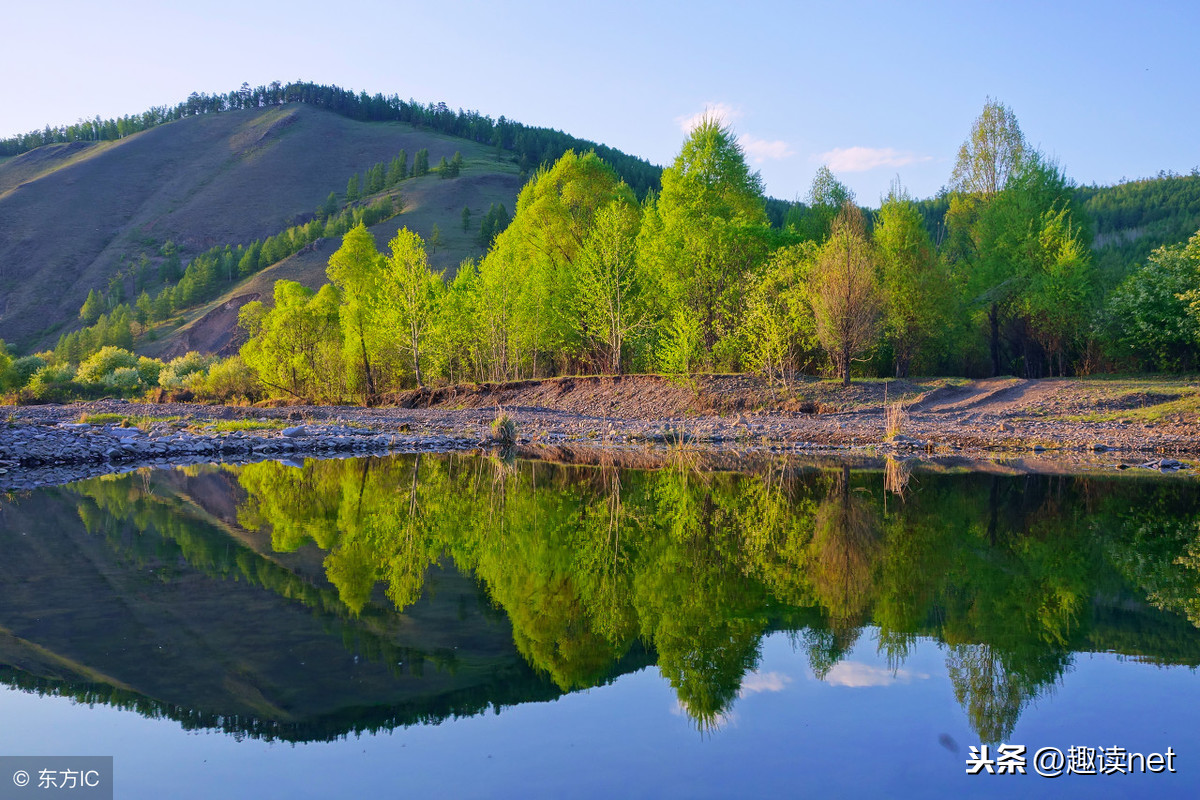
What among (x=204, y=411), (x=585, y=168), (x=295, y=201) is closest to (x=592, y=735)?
(x=204, y=411)

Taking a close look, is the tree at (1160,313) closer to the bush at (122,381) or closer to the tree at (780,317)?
the tree at (780,317)

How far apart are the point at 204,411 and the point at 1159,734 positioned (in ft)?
111

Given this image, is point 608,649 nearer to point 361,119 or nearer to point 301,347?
point 301,347

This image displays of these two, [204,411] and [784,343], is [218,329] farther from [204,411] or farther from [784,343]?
[784,343]

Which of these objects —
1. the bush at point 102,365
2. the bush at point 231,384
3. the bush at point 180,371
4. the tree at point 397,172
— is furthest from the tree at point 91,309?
the bush at point 231,384

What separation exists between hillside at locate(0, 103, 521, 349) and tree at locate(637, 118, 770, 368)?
51.7m

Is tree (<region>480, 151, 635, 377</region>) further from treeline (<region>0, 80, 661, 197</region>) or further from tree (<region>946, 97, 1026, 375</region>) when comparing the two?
treeline (<region>0, 80, 661, 197</region>)

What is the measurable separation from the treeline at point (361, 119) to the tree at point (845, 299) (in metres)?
100

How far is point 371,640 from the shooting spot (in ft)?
17.1

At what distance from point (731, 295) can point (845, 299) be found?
4944 millimetres

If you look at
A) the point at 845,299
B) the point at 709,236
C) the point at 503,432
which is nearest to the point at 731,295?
the point at 709,236

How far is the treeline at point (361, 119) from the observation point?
13875 cm

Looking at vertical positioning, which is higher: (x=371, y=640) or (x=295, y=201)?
(x=295, y=201)

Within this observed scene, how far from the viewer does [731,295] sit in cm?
2942
